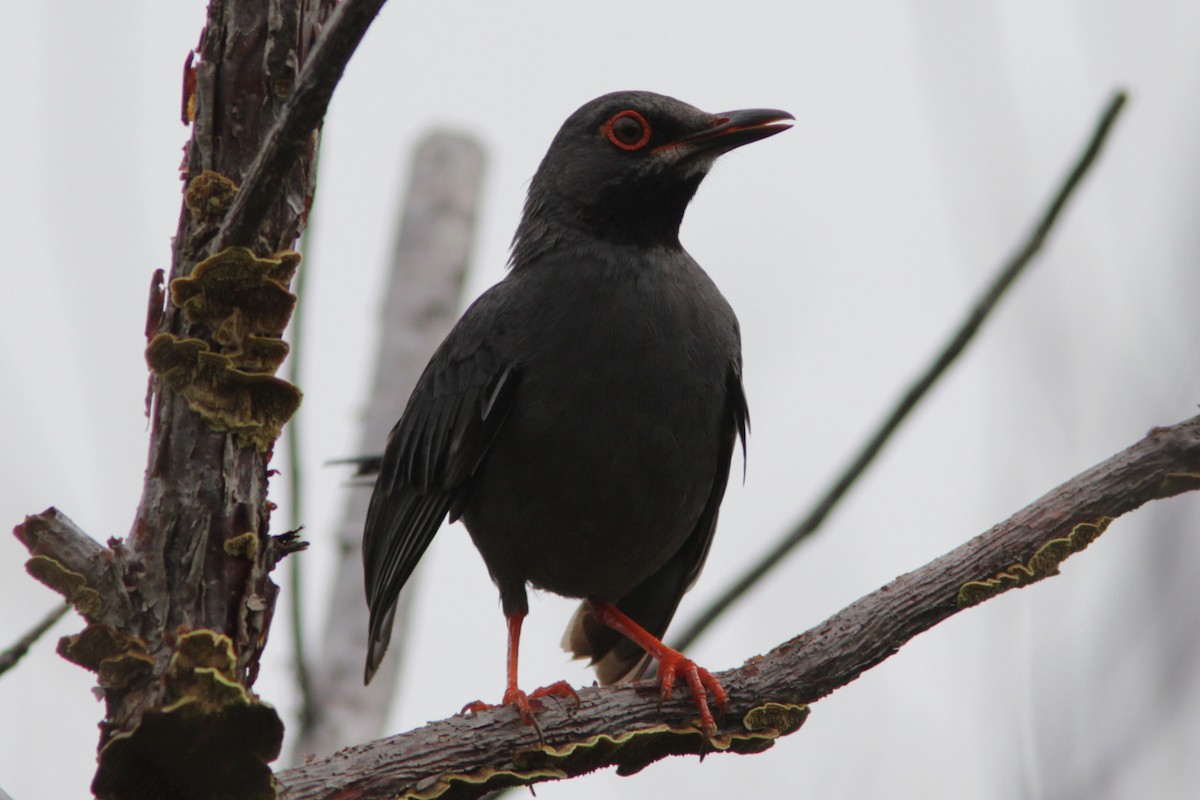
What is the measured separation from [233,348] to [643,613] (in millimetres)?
3414

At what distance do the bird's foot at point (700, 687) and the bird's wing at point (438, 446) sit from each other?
1.48 meters

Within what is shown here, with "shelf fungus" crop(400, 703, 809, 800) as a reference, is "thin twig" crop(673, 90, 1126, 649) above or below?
above

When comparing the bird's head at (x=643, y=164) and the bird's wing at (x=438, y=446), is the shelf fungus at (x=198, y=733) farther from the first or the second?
the bird's head at (x=643, y=164)

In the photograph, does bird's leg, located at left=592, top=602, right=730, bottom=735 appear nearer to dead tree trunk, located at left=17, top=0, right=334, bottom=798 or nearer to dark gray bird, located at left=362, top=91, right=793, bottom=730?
dark gray bird, located at left=362, top=91, right=793, bottom=730

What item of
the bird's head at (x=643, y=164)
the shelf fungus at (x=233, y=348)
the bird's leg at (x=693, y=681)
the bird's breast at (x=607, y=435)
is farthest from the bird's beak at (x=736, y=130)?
the shelf fungus at (x=233, y=348)

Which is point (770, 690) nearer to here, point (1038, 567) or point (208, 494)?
point (1038, 567)

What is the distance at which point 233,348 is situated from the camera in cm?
357

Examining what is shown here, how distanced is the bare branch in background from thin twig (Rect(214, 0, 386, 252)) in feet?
11.7

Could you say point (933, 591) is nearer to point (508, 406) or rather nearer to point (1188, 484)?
point (1188, 484)

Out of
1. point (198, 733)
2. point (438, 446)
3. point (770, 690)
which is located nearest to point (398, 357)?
point (438, 446)

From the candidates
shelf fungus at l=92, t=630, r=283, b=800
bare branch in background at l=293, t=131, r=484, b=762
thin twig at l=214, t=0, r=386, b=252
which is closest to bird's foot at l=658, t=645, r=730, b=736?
shelf fungus at l=92, t=630, r=283, b=800

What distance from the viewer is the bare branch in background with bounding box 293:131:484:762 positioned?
6.52 meters

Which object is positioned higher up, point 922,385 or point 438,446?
point 438,446

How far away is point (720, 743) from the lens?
4316 mm
